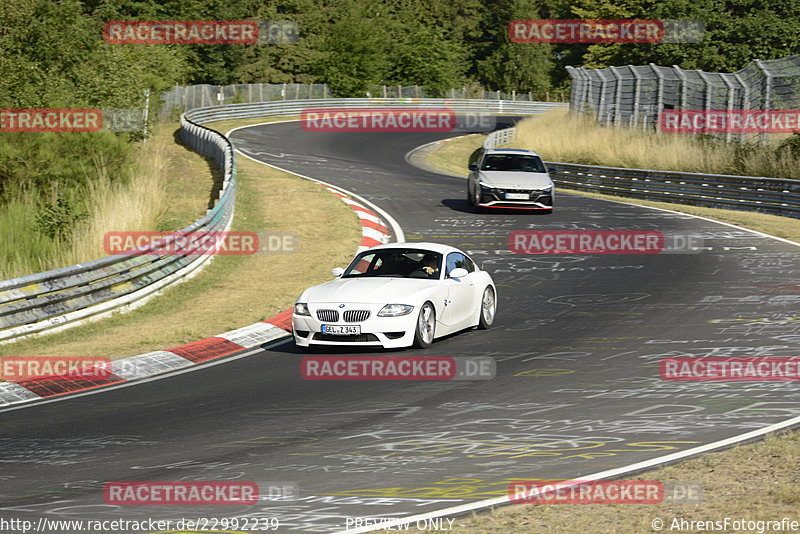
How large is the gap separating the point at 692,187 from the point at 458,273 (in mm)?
18668

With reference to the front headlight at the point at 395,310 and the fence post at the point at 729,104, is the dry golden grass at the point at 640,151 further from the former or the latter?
the front headlight at the point at 395,310

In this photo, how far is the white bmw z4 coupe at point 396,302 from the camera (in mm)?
12773

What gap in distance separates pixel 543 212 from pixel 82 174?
11.8 meters

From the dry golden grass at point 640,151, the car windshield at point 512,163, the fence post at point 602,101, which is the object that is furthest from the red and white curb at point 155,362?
the fence post at point 602,101

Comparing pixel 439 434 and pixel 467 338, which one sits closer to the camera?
pixel 439 434

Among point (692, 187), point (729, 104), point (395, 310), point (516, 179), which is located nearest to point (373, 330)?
point (395, 310)

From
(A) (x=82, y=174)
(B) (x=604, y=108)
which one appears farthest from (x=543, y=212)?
(B) (x=604, y=108)

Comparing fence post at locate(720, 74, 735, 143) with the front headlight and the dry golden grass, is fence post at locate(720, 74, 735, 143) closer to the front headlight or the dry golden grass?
the dry golden grass

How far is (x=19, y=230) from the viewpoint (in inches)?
826

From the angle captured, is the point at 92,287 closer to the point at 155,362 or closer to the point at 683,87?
the point at 155,362

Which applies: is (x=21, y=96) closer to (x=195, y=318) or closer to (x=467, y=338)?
(x=195, y=318)

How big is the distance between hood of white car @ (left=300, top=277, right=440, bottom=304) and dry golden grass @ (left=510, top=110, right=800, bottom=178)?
19.9 meters

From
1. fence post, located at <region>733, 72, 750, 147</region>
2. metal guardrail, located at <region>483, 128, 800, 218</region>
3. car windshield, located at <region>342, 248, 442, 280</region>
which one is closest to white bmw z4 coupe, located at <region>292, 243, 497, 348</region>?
car windshield, located at <region>342, 248, 442, 280</region>

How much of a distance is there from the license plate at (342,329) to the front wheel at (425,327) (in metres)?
0.73
